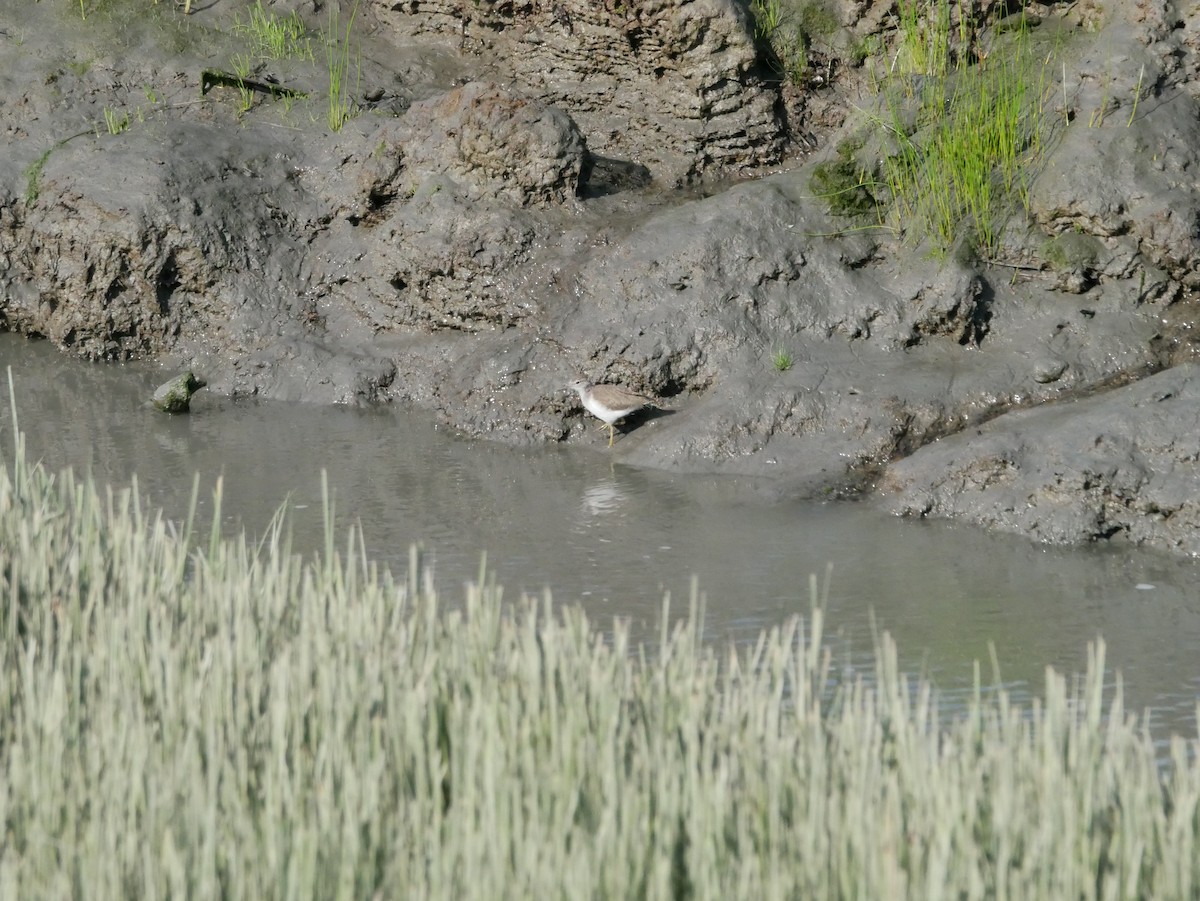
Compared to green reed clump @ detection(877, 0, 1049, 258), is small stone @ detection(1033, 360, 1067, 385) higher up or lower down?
lower down

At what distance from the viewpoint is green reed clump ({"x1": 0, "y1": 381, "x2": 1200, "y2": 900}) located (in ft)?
9.66

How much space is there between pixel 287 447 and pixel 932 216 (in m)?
3.82

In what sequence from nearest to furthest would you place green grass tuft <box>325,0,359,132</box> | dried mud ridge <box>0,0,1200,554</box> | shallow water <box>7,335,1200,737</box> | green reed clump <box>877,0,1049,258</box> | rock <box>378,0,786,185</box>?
shallow water <box>7,335,1200,737</box>
dried mud ridge <box>0,0,1200,554</box>
green reed clump <box>877,0,1049,258</box>
rock <box>378,0,786,185</box>
green grass tuft <box>325,0,359,132</box>

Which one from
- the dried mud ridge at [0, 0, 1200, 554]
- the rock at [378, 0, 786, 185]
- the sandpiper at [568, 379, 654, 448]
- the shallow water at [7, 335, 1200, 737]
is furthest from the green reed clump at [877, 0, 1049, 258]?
the shallow water at [7, 335, 1200, 737]

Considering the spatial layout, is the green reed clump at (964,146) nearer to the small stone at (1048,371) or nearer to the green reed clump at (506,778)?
the small stone at (1048,371)

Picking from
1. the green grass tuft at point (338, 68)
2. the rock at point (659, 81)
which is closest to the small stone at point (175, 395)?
the green grass tuft at point (338, 68)

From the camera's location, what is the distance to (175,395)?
9148 mm

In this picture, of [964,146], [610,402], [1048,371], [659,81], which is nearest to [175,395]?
[610,402]

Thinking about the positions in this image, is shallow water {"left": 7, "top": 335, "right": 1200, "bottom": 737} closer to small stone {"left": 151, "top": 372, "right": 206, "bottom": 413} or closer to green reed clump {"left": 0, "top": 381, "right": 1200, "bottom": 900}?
small stone {"left": 151, "top": 372, "right": 206, "bottom": 413}

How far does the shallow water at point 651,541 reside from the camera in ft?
18.1

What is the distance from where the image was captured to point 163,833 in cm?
301

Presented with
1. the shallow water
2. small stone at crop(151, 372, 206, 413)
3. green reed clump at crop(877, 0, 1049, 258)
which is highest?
green reed clump at crop(877, 0, 1049, 258)

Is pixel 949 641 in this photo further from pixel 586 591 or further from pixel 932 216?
pixel 932 216

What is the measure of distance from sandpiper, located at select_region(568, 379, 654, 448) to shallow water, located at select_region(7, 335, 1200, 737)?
0.24 m
